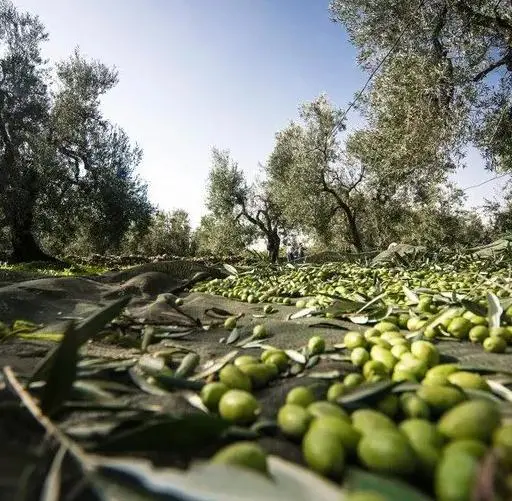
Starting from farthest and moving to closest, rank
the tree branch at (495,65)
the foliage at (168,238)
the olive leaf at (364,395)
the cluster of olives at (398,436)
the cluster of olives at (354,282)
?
the foliage at (168,238)
the tree branch at (495,65)
the cluster of olives at (354,282)
the olive leaf at (364,395)
the cluster of olives at (398,436)

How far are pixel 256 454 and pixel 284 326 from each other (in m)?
2.14

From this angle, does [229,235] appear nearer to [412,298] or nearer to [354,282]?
[354,282]

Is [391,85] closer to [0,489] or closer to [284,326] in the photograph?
[284,326]

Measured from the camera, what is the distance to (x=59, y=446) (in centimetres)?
93

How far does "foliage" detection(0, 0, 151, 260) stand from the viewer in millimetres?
21734

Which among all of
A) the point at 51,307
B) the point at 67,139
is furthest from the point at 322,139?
the point at 51,307

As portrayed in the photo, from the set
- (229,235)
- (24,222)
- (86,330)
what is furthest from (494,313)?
(229,235)

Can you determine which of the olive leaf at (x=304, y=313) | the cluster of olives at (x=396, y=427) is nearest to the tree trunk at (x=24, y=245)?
the olive leaf at (x=304, y=313)

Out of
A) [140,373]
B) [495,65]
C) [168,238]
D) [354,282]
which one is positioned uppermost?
[168,238]

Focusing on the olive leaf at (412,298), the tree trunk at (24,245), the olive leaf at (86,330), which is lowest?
the olive leaf at (412,298)

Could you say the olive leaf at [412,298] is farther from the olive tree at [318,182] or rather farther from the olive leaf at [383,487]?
the olive tree at [318,182]

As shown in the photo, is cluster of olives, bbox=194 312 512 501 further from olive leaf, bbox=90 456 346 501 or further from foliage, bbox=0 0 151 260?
foliage, bbox=0 0 151 260

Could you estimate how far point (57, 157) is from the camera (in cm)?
2356

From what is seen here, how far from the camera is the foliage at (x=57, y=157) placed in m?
21.7
